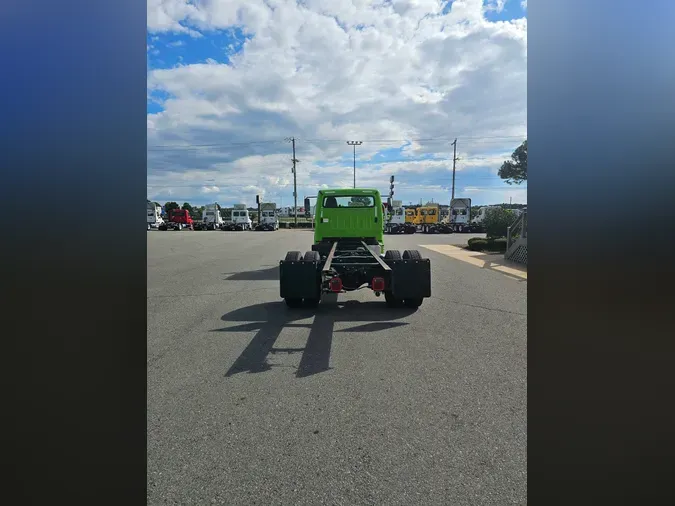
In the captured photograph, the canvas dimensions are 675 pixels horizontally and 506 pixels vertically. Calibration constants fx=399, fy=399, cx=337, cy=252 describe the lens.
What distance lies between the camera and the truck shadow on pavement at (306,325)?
14.1ft

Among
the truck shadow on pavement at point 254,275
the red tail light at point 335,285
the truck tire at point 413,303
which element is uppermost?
the red tail light at point 335,285

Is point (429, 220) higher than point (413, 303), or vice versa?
point (429, 220)

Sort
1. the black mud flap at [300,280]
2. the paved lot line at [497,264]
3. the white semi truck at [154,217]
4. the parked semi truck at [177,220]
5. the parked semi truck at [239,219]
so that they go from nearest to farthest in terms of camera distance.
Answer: the black mud flap at [300,280] → the paved lot line at [497,264] → the white semi truck at [154,217] → the parked semi truck at [177,220] → the parked semi truck at [239,219]

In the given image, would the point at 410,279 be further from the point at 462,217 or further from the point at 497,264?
the point at 462,217

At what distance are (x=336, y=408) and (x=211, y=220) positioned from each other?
47.4m

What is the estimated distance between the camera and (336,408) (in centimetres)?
325

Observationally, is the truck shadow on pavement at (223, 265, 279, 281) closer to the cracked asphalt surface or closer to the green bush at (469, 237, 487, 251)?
the cracked asphalt surface

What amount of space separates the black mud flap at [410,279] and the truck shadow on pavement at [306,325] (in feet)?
1.27

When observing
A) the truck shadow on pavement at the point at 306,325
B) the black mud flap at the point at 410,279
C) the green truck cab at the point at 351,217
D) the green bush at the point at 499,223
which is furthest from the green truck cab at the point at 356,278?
the green bush at the point at 499,223

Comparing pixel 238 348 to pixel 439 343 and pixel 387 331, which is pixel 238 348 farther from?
pixel 439 343

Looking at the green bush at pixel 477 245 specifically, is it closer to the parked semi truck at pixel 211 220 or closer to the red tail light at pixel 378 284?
the red tail light at pixel 378 284

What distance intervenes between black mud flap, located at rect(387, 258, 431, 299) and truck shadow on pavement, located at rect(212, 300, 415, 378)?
0.39 metres

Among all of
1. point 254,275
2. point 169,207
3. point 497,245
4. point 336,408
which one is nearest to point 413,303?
point 336,408
